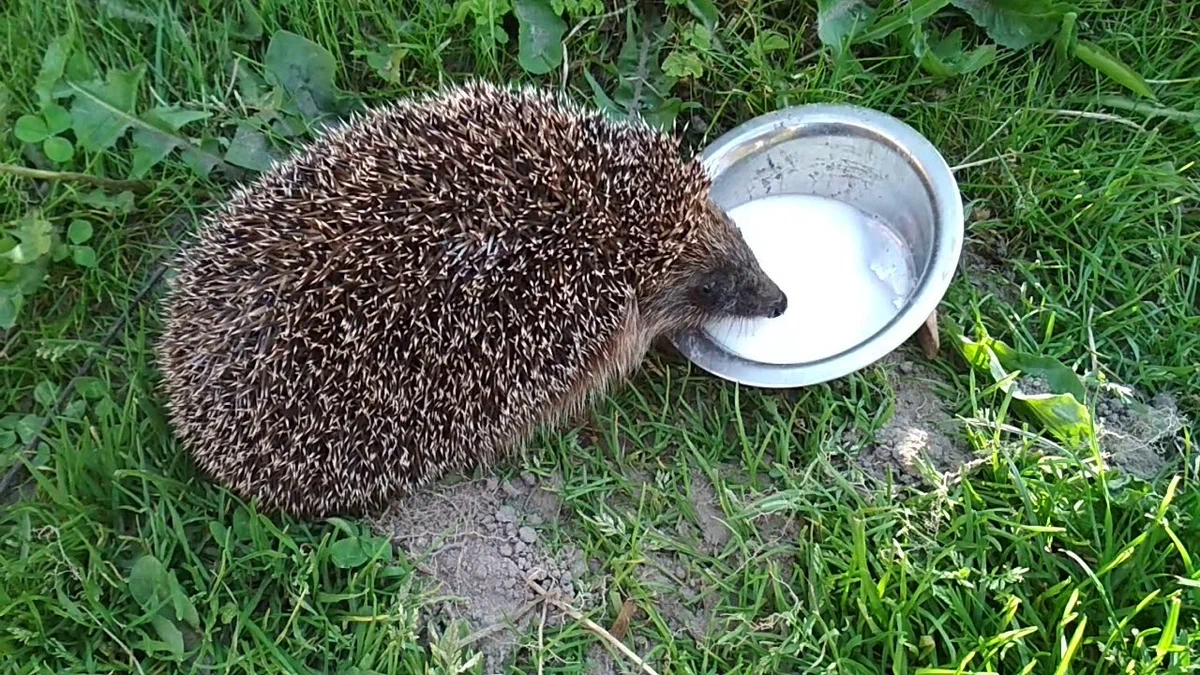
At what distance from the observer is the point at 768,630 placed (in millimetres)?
2906

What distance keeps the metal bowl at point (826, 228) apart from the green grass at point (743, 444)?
13 cm

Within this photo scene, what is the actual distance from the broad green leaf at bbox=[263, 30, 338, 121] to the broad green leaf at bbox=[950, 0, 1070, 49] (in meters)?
2.03

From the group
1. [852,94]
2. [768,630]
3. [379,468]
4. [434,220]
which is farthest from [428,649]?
[852,94]

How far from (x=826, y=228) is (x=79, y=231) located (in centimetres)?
235

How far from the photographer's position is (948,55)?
11.6 ft

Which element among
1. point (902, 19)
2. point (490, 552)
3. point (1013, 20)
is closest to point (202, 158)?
point (490, 552)

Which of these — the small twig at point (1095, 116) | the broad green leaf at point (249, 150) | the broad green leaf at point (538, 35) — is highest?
the broad green leaf at point (538, 35)

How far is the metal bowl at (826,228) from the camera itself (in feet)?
10.6

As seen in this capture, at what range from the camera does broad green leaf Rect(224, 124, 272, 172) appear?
132 inches

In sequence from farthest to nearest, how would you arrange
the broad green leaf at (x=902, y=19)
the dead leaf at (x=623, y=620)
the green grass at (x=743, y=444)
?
the broad green leaf at (x=902, y=19)
the dead leaf at (x=623, y=620)
the green grass at (x=743, y=444)

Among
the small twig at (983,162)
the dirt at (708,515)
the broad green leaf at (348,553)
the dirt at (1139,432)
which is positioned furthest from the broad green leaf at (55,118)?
the dirt at (1139,432)

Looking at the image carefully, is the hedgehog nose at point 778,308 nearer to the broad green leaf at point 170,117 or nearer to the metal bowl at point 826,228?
the metal bowl at point 826,228

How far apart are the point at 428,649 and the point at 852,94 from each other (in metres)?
2.18

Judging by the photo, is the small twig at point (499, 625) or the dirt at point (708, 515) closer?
the small twig at point (499, 625)
